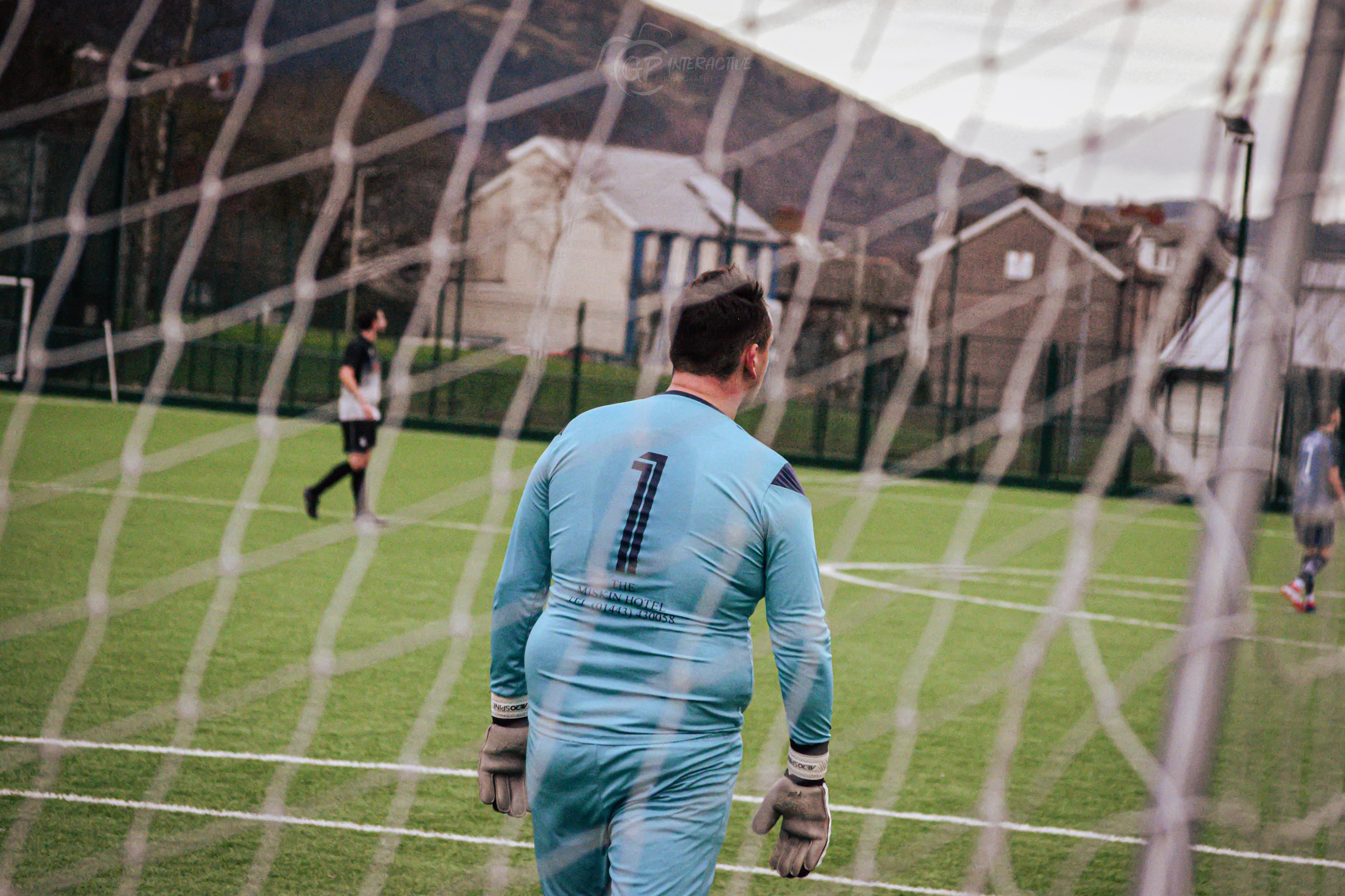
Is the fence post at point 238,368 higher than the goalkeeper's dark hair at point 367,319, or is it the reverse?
the goalkeeper's dark hair at point 367,319

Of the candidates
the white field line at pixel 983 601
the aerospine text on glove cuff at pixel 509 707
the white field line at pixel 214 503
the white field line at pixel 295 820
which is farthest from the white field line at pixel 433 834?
the white field line at pixel 214 503

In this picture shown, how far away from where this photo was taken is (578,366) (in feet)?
74.1

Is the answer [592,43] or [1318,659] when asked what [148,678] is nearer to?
[592,43]

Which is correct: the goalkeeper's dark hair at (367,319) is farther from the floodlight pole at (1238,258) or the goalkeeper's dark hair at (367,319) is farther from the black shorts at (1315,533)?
the floodlight pole at (1238,258)

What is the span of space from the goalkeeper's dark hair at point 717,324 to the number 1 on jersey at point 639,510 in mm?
210

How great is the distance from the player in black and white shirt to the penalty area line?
6.11 meters

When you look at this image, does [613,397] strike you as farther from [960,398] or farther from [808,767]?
[808,767]

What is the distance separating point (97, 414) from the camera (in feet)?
63.9

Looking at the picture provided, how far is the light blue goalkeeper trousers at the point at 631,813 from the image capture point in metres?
2.53

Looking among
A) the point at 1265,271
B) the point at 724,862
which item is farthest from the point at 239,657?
the point at 1265,271

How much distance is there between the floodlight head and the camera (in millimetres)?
2529

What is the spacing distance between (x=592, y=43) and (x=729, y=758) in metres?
5.36

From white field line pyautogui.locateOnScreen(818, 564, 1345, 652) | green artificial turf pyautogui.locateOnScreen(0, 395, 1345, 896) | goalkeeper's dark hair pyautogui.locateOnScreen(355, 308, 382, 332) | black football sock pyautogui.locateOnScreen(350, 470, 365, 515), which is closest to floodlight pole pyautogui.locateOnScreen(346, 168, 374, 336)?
black football sock pyautogui.locateOnScreen(350, 470, 365, 515)

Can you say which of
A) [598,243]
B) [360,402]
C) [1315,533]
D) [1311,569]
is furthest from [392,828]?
[598,243]
